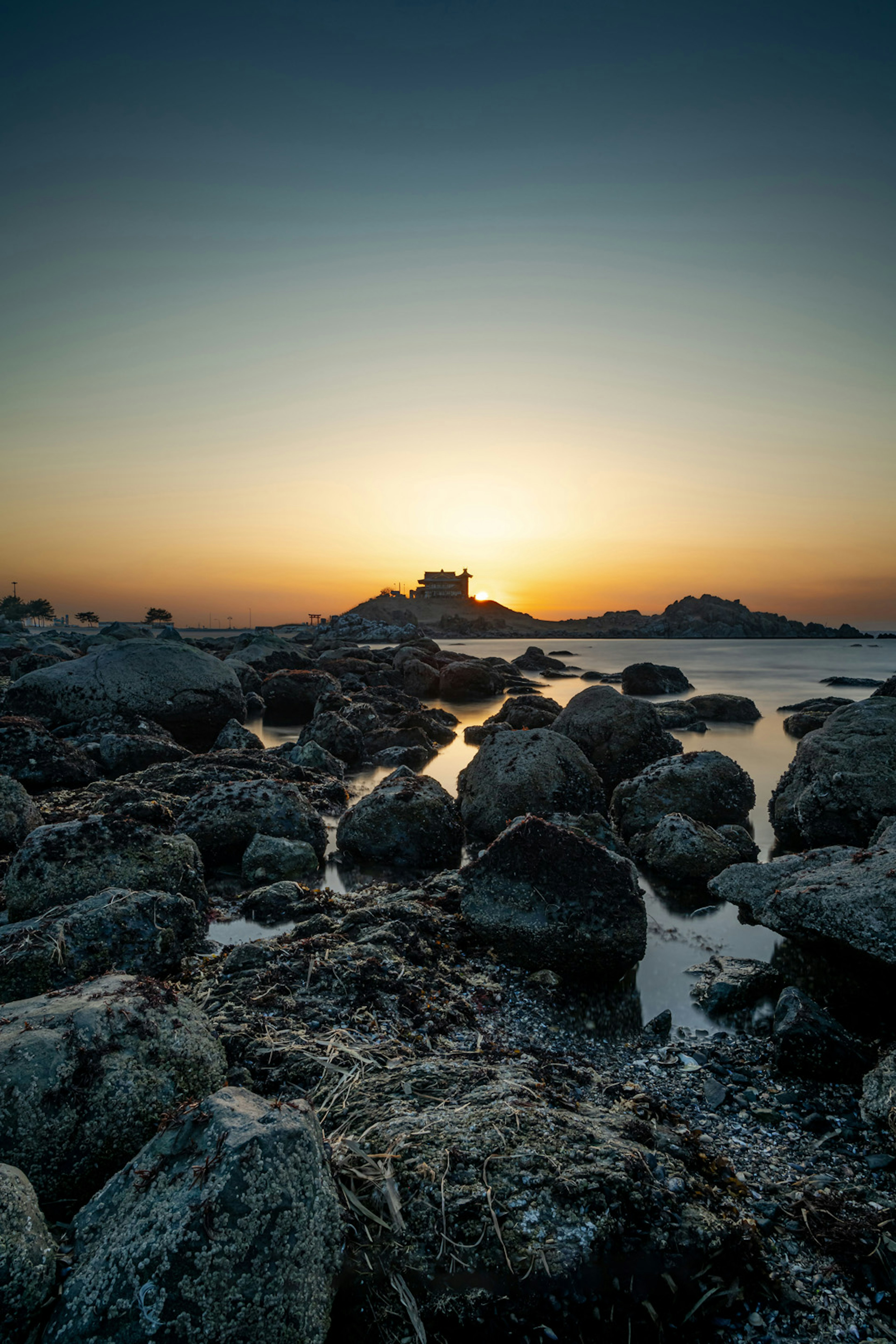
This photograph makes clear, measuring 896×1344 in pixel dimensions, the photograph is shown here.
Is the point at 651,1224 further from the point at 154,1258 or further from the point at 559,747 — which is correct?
the point at 559,747

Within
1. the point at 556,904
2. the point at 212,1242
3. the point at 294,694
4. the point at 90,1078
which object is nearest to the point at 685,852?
the point at 556,904

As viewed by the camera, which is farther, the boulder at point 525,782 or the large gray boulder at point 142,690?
the large gray boulder at point 142,690

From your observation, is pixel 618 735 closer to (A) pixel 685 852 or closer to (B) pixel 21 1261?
(A) pixel 685 852

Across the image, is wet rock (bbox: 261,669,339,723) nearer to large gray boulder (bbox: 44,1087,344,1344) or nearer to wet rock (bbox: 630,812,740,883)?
wet rock (bbox: 630,812,740,883)

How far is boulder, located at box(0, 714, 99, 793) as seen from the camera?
A: 10.6 metres

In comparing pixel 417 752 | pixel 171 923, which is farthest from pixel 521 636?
pixel 171 923

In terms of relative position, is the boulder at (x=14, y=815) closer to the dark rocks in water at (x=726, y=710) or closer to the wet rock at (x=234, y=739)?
the wet rock at (x=234, y=739)

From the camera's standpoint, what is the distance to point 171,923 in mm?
5246

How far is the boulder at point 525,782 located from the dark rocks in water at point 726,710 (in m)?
14.8

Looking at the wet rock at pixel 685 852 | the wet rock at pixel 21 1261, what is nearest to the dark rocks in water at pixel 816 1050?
the wet rock at pixel 685 852

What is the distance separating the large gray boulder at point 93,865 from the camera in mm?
5938

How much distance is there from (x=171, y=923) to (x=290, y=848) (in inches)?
104

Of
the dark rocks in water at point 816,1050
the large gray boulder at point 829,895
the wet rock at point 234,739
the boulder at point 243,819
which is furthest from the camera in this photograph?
the wet rock at point 234,739

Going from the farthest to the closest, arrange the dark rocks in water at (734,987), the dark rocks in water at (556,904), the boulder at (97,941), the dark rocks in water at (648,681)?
the dark rocks in water at (648,681)
the dark rocks in water at (556,904)
the dark rocks in water at (734,987)
the boulder at (97,941)
